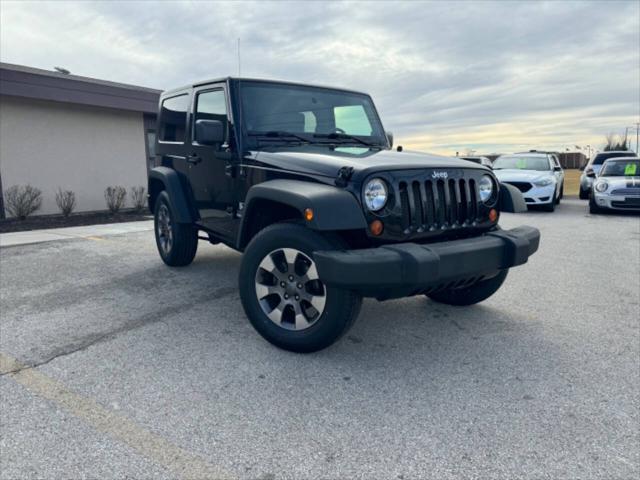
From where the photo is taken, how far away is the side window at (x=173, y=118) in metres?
5.11

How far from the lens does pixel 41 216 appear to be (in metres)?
11.2

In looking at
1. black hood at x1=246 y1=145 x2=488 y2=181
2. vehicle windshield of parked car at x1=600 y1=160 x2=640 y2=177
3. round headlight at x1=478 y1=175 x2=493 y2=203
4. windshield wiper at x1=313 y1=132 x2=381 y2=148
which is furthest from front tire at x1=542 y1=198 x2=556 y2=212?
black hood at x1=246 y1=145 x2=488 y2=181

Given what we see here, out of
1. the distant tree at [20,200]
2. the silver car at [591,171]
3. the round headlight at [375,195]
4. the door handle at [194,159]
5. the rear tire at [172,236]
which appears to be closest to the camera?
the round headlight at [375,195]

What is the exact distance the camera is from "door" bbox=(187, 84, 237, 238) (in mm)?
4180

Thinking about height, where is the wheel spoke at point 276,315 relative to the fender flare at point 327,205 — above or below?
below

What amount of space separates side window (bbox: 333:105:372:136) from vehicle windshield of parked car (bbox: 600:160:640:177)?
10.7 m

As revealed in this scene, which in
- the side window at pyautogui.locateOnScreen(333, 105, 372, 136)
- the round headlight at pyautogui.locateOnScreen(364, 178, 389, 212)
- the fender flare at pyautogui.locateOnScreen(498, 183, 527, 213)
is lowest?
the fender flare at pyautogui.locateOnScreen(498, 183, 527, 213)

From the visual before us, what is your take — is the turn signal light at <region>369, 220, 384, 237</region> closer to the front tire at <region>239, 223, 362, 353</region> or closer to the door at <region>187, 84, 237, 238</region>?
the front tire at <region>239, 223, 362, 353</region>

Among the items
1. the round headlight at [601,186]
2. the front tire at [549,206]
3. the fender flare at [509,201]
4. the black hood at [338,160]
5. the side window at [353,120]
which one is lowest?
the front tire at [549,206]

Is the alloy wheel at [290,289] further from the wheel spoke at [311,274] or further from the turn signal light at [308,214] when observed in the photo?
the turn signal light at [308,214]

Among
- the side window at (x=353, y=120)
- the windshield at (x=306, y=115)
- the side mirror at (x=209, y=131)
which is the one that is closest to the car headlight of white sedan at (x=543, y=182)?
the windshield at (x=306, y=115)

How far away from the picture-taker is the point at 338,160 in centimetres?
333

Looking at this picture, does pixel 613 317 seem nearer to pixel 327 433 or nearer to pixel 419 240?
pixel 419 240

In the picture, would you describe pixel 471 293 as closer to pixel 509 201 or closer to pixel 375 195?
pixel 509 201
